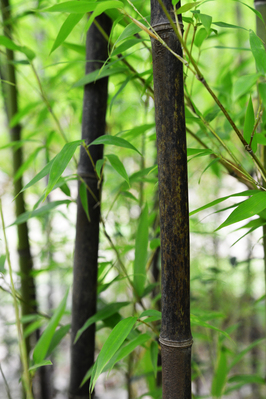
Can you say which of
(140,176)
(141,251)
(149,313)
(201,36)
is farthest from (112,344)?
(201,36)

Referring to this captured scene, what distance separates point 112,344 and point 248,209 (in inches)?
8.2

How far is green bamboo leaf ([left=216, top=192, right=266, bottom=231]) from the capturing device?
310 millimetres

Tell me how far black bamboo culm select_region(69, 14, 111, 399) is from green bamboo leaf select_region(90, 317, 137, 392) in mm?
152

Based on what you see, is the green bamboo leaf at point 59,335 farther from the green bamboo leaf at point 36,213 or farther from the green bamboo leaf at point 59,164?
the green bamboo leaf at point 59,164

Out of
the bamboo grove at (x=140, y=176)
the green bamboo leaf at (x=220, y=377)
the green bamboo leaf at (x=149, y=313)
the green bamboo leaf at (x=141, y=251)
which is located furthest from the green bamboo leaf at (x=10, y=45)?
the green bamboo leaf at (x=220, y=377)

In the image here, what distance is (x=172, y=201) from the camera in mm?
305

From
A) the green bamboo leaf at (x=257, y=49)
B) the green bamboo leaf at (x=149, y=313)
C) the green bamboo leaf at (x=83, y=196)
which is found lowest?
the green bamboo leaf at (x=149, y=313)

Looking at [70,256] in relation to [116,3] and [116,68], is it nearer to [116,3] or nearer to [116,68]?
[116,68]

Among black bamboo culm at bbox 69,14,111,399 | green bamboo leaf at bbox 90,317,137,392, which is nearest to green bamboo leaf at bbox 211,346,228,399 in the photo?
black bamboo culm at bbox 69,14,111,399

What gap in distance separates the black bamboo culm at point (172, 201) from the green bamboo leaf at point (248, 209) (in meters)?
0.05

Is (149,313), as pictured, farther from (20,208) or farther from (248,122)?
(20,208)

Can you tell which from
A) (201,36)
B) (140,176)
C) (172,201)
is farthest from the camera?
(140,176)

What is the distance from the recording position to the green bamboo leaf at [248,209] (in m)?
0.31

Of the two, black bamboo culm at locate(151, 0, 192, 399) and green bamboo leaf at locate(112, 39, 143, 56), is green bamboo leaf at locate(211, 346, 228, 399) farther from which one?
green bamboo leaf at locate(112, 39, 143, 56)
